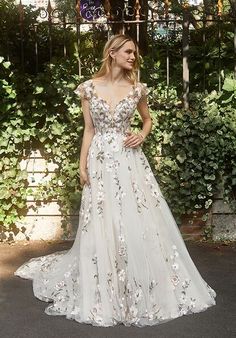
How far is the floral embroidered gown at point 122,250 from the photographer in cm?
388

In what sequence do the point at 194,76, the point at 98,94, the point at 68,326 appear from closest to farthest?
1. the point at 68,326
2. the point at 98,94
3. the point at 194,76

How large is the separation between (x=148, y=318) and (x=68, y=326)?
55 cm

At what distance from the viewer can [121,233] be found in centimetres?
400

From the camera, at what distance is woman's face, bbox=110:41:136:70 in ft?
13.0

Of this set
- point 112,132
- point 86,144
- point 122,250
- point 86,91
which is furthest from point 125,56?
point 122,250

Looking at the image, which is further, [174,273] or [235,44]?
[235,44]

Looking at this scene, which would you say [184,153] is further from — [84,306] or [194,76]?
[84,306]

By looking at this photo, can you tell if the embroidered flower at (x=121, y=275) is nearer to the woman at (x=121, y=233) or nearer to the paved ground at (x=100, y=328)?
the woman at (x=121, y=233)

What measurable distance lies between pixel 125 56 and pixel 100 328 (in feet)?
6.24

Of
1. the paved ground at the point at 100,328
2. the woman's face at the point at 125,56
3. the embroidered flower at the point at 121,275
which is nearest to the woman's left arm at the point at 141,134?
the woman's face at the point at 125,56

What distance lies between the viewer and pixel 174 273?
409 cm

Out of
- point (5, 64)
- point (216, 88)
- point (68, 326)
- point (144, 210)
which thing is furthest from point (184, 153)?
point (68, 326)

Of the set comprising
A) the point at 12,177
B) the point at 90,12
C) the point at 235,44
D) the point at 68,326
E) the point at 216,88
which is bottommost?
the point at 68,326

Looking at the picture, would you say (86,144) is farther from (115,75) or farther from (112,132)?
(115,75)
